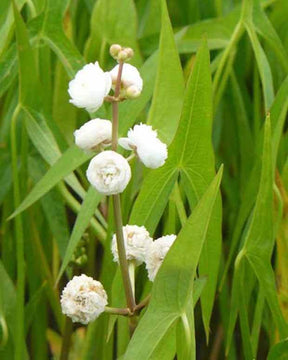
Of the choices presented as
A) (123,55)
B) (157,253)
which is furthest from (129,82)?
(157,253)

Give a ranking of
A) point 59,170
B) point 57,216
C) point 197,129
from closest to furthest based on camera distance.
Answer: point 197,129 → point 59,170 → point 57,216

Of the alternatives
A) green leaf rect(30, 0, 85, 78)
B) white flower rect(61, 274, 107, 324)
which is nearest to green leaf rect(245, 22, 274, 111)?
green leaf rect(30, 0, 85, 78)

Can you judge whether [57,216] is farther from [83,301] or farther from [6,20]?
[83,301]

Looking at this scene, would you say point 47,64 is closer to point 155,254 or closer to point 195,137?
point 195,137

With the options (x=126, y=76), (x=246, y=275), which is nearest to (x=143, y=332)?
(x=126, y=76)

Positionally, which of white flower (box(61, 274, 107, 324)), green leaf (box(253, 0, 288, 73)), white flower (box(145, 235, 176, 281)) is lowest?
white flower (box(61, 274, 107, 324))

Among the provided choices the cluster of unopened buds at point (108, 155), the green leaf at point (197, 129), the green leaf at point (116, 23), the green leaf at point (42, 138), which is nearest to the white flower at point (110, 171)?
the cluster of unopened buds at point (108, 155)

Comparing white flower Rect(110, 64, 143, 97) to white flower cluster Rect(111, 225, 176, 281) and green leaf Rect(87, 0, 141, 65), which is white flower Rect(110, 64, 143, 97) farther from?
green leaf Rect(87, 0, 141, 65)
